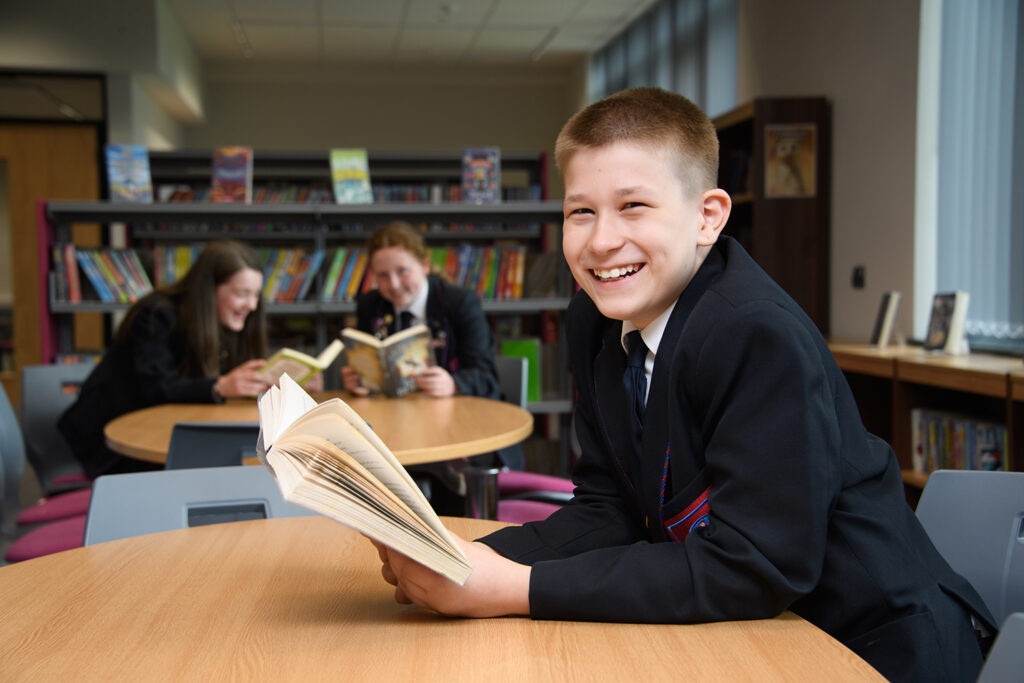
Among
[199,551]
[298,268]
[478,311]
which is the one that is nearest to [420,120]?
[298,268]

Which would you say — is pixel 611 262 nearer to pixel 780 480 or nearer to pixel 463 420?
pixel 780 480

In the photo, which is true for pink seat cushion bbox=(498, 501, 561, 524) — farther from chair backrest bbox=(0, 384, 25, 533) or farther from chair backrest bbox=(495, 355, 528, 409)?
chair backrest bbox=(0, 384, 25, 533)

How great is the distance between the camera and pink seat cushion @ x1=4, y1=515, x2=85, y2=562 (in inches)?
71.7

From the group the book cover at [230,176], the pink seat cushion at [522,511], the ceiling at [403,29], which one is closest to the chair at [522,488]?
the pink seat cushion at [522,511]

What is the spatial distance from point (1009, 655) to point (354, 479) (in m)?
0.53

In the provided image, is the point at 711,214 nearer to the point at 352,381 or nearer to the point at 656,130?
the point at 656,130

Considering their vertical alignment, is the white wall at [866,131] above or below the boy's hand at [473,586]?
above

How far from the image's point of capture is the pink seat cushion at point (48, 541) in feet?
5.98

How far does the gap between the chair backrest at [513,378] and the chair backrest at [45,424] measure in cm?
142

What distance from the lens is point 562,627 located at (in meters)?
0.77

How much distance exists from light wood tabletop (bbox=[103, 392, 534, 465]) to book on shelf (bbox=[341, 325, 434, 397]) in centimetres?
5

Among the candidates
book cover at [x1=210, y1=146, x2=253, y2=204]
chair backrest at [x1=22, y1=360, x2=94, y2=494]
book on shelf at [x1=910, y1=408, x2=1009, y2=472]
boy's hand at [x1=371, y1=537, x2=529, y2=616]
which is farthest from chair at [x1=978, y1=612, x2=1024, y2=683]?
book cover at [x1=210, y1=146, x2=253, y2=204]

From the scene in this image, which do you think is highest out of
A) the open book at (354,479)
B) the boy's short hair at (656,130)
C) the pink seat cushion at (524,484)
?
the boy's short hair at (656,130)

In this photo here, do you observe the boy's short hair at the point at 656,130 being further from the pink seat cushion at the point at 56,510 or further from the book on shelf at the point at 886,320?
the book on shelf at the point at 886,320
